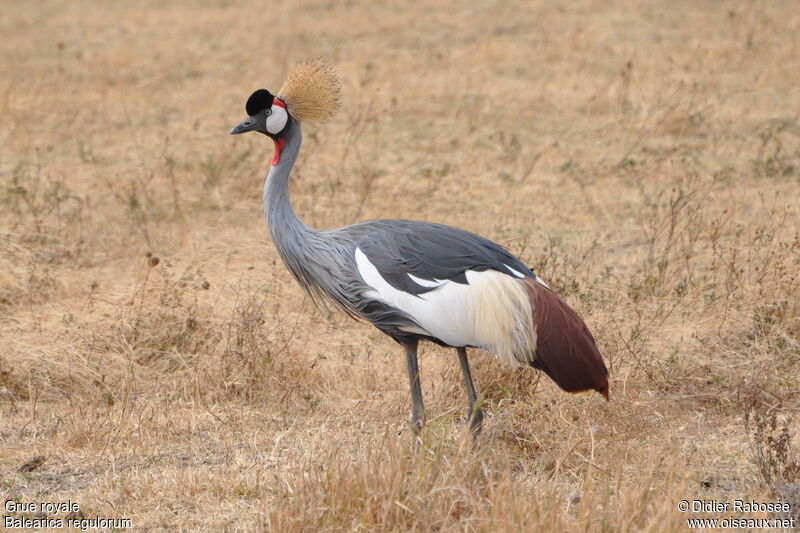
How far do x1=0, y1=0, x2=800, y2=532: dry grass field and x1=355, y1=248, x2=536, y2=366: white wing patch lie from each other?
0.41m

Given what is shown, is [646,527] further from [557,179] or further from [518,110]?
[518,110]

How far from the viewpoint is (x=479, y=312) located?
4082 mm

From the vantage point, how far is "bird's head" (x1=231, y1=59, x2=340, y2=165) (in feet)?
15.5

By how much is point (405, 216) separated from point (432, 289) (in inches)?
140

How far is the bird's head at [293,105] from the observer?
4711 millimetres

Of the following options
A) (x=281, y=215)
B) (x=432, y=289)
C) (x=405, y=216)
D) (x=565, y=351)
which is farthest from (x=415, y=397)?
(x=405, y=216)

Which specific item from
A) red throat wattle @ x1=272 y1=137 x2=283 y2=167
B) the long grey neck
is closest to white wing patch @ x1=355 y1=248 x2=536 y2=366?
the long grey neck

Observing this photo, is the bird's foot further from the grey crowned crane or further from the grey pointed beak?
the grey pointed beak

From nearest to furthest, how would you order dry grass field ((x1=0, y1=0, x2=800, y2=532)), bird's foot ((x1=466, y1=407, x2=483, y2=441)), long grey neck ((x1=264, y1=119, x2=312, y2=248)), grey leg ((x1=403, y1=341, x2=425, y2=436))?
dry grass field ((x1=0, y1=0, x2=800, y2=532)) < bird's foot ((x1=466, y1=407, x2=483, y2=441)) < grey leg ((x1=403, y1=341, x2=425, y2=436)) < long grey neck ((x1=264, y1=119, x2=312, y2=248))

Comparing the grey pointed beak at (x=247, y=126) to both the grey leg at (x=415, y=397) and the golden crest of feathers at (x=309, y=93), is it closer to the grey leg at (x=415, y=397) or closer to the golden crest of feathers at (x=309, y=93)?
the golden crest of feathers at (x=309, y=93)

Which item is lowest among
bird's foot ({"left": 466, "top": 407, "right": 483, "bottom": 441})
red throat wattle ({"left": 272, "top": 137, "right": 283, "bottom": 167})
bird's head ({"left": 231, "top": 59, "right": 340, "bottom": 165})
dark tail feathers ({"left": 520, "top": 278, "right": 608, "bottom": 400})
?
bird's foot ({"left": 466, "top": 407, "right": 483, "bottom": 441})

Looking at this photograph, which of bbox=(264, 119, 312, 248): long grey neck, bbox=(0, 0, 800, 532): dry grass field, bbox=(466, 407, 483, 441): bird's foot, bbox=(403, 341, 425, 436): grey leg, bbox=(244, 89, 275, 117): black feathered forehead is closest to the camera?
bbox=(0, 0, 800, 532): dry grass field

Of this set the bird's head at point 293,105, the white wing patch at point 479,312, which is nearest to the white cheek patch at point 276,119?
the bird's head at point 293,105

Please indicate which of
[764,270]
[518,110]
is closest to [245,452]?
[764,270]
